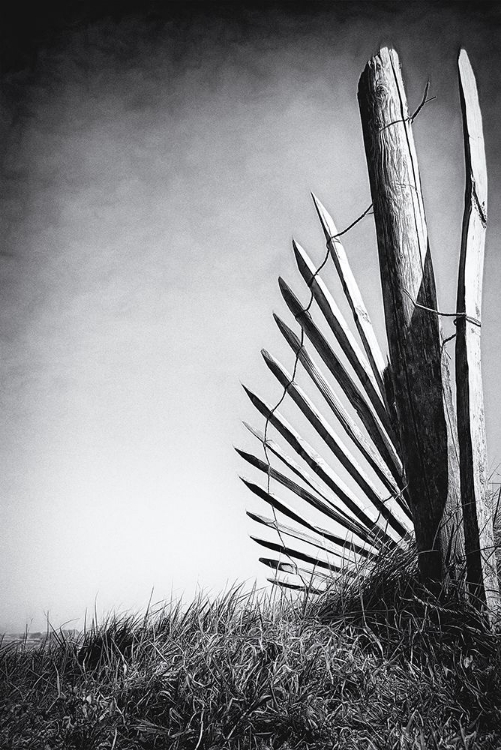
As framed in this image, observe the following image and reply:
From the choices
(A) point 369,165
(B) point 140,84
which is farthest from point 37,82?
(A) point 369,165

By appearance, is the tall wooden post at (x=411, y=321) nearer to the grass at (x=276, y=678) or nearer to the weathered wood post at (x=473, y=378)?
the weathered wood post at (x=473, y=378)

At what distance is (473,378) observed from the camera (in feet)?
5.41

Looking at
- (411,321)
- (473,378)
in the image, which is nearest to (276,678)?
(473,378)

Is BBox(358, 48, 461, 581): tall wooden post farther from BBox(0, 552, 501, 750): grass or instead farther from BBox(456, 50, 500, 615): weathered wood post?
BBox(0, 552, 501, 750): grass

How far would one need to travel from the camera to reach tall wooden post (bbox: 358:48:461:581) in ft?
5.53

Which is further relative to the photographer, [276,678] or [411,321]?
[411,321]

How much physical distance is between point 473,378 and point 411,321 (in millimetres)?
290

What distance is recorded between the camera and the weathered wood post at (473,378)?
1.57 m

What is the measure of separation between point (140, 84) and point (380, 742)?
18.1 feet

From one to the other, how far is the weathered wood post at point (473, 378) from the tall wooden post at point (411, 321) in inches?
3.3

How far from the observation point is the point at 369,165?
204cm

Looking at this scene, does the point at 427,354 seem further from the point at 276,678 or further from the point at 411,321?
the point at 276,678

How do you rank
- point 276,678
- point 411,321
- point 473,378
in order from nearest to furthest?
→ point 276,678 < point 473,378 < point 411,321

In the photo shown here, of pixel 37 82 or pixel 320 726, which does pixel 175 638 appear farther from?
pixel 37 82
